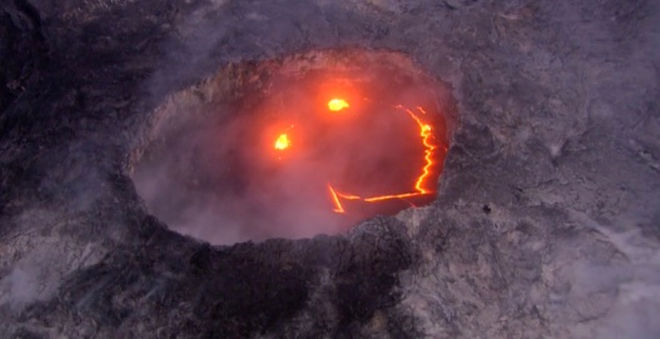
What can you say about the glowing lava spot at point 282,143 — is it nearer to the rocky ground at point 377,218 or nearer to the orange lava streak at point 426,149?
the rocky ground at point 377,218

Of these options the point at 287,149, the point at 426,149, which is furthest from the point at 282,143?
the point at 426,149

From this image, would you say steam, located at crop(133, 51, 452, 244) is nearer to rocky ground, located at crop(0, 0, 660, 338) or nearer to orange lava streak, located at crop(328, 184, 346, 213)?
orange lava streak, located at crop(328, 184, 346, 213)

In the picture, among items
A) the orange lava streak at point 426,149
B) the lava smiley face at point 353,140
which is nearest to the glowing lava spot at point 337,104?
the lava smiley face at point 353,140

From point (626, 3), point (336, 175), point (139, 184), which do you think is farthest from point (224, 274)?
point (626, 3)

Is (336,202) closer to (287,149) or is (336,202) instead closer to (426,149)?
(287,149)

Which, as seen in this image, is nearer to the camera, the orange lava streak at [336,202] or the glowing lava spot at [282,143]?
the orange lava streak at [336,202]

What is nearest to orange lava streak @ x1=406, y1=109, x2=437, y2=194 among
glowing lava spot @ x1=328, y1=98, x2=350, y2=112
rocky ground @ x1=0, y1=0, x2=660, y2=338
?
rocky ground @ x1=0, y1=0, x2=660, y2=338

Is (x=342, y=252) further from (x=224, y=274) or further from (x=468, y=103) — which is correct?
(x=468, y=103)
